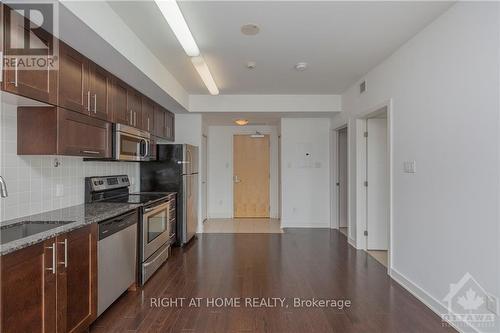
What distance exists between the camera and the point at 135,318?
2430mm

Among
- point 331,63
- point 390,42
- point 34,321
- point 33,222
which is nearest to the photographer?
point 34,321

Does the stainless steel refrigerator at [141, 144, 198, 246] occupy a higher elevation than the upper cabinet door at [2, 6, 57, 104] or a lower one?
lower

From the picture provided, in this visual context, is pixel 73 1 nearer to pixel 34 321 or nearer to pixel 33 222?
pixel 33 222

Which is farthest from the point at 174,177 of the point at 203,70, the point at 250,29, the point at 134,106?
the point at 250,29

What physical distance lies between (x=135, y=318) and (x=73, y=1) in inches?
97.2

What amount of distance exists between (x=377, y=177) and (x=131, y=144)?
11.5 feet

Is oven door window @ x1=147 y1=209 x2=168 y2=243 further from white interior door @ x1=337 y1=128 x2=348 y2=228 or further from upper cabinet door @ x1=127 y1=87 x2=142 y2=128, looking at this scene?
white interior door @ x1=337 y1=128 x2=348 y2=228

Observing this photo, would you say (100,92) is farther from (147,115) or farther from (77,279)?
(77,279)

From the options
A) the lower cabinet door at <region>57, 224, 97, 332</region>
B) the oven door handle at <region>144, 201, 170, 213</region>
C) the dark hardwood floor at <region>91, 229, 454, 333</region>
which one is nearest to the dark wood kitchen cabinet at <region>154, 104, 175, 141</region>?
the oven door handle at <region>144, 201, 170, 213</region>

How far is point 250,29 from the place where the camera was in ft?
8.84

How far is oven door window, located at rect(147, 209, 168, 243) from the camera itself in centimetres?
326

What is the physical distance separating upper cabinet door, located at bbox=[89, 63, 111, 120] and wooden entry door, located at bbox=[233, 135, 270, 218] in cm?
428

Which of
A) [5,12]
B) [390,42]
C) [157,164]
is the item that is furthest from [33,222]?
[390,42]
